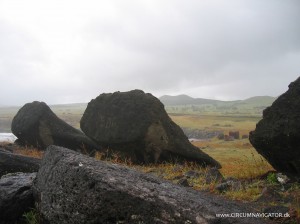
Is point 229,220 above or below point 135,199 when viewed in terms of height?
below

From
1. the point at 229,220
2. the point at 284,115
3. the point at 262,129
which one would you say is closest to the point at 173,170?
the point at 262,129

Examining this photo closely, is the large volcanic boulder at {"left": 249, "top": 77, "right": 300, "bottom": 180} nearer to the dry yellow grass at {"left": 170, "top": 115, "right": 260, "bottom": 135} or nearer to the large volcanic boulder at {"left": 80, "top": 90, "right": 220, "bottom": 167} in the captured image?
the large volcanic boulder at {"left": 80, "top": 90, "right": 220, "bottom": 167}

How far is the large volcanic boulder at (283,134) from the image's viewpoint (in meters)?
10.4

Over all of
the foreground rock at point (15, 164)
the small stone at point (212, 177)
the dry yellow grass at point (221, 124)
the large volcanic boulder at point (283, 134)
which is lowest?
the dry yellow grass at point (221, 124)

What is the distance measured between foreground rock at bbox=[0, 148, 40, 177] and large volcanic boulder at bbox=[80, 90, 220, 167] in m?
6.72

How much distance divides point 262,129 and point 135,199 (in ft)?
22.6

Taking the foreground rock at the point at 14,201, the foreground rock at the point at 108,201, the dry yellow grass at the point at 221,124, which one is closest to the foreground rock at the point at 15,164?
the foreground rock at the point at 14,201

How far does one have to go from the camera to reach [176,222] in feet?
18.2

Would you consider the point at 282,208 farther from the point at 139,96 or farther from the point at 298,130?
the point at 139,96

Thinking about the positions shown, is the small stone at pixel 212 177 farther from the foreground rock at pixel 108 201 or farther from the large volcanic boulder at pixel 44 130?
the large volcanic boulder at pixel 44 130

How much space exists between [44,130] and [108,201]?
64.8ft

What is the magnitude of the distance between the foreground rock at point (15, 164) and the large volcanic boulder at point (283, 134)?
749 cm

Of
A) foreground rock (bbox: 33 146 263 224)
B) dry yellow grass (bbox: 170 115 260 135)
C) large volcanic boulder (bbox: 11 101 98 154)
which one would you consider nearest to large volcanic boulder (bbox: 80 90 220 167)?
large volcanic boulder (bbox: 11 101 98 154)

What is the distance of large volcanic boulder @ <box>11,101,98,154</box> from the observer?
24125mm
